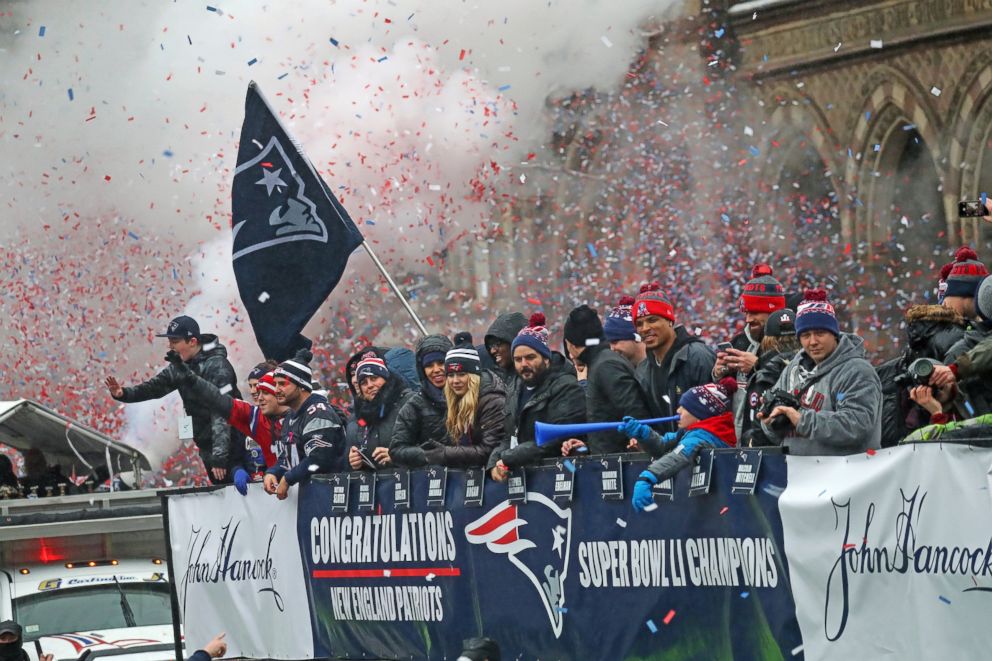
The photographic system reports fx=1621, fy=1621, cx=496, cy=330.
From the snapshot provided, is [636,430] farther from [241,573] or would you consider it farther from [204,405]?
[204,405]

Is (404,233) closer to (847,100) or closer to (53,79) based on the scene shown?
(847,100)

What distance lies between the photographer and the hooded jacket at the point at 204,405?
35.7ft

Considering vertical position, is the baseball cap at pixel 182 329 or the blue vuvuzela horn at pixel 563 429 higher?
the baseball cap at pixel 182 329

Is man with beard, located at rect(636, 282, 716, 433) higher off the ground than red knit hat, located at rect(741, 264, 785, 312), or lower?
lower

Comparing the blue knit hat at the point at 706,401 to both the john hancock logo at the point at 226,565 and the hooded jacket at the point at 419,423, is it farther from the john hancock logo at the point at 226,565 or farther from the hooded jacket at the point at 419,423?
the john hancock logo at the point at 226,565

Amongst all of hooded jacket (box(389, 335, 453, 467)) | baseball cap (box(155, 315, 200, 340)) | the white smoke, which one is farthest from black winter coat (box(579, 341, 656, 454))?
the white smoke

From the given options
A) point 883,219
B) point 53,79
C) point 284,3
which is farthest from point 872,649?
point 53,79

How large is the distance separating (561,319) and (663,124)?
2.32 meters

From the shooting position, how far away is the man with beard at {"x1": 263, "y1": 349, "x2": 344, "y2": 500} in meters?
9.17

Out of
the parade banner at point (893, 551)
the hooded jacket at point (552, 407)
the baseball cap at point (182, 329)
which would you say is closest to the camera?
the parade banner at point (893, 551)

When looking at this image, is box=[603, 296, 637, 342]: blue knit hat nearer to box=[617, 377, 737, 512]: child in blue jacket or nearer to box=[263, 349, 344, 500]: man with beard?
box=[617, 377, 737, 512]: child in blue jacket

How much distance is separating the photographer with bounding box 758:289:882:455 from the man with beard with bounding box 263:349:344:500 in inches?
131

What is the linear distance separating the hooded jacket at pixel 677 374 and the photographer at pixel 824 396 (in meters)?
0.95

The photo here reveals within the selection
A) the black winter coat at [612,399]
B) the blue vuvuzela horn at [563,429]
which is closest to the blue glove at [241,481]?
the blue vuvuzela horn at [563,429]
